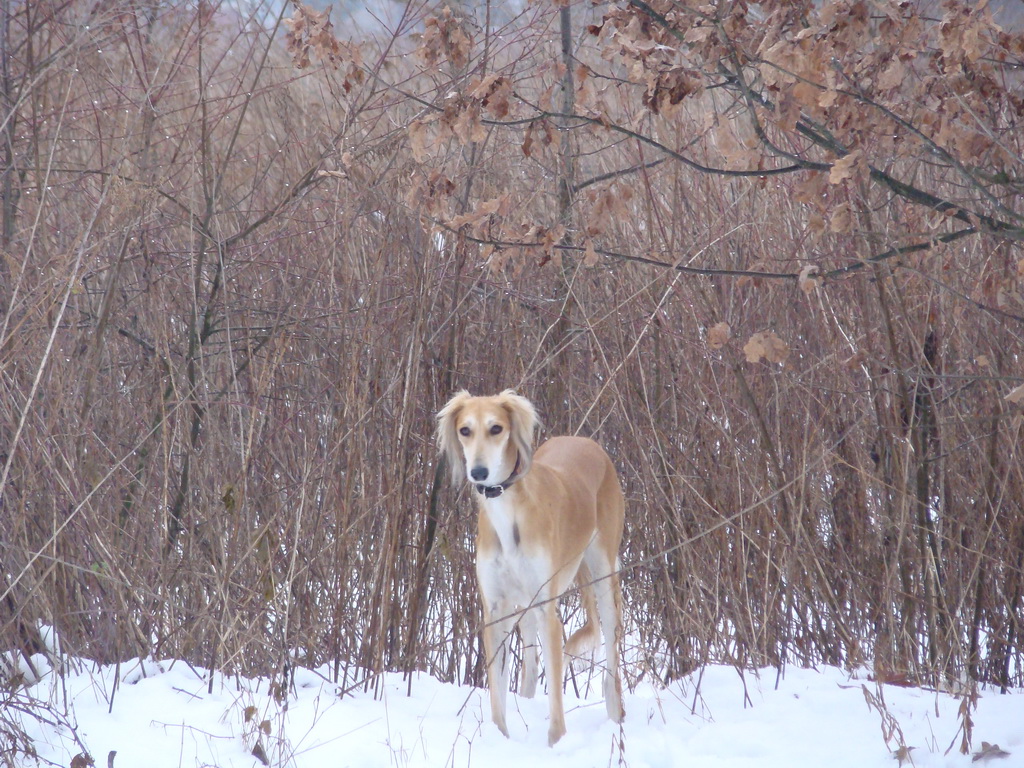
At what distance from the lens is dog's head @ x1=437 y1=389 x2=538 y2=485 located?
396cm

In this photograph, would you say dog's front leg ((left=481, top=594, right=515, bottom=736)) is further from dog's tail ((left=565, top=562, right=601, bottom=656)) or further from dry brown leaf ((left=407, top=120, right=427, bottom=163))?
dry brown leaf ((left=407, top=120, right=427, bottom=163))

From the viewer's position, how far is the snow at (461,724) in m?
3.67

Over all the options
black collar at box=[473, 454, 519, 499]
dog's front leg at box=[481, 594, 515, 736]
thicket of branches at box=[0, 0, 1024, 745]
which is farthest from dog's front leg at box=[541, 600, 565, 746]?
thicket of branches at box=[0, 0, 1024, 745]

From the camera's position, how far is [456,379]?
5188 mm

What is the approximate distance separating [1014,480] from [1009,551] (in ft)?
1.12

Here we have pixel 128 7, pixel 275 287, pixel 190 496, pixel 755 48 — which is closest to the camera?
pixel 755 48

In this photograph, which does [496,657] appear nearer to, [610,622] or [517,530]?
[517,530]

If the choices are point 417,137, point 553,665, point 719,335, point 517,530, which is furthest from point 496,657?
point 417,137

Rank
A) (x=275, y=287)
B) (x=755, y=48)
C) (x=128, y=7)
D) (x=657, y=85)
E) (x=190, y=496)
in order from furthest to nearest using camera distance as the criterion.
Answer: (x=275, y=287) → (x=190, y=496) → (x=128, y=7) → (x=755, y=48) → (x=657, y=85)

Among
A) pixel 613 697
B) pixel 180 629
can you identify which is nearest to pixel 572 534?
pixel 613 697

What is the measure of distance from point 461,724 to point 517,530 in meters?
0.77

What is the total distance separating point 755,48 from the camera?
11.4 feet

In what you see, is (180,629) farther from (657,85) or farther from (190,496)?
(657,85)

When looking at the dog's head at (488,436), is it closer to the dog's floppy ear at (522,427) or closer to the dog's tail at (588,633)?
the dog's floppy ear at (522,427)
